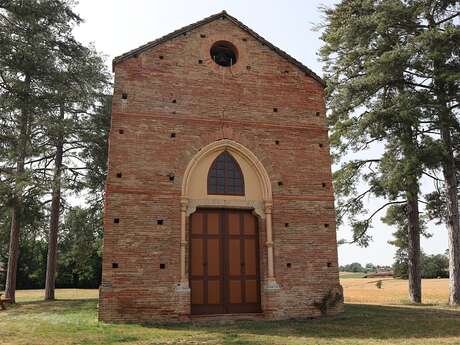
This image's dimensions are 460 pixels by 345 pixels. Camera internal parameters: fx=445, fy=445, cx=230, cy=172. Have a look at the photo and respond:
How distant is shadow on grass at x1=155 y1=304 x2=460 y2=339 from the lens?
1005 centimetres

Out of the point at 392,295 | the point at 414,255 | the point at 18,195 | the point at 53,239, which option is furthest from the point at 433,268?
the point at 18,195

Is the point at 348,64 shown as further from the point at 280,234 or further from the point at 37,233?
the point at 37,233

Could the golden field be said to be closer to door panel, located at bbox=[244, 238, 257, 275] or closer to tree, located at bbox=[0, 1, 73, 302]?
door panel, located at bbox=[244, 238, 257, 275]

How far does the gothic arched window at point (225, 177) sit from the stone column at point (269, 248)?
3.06 ft

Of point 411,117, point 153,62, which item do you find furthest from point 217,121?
point 411,117

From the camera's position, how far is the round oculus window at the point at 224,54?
14445 mm

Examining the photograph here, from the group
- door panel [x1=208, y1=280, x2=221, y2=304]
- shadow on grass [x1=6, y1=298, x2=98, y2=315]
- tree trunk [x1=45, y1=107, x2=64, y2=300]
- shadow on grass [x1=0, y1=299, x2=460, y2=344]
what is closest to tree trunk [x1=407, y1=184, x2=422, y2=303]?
shadow on grass [x1=0, y1=299, x2=460, y2=344]

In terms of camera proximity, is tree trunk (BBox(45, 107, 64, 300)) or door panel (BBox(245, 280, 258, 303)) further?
tree trunk (BBox(45, 107, 64, 300))

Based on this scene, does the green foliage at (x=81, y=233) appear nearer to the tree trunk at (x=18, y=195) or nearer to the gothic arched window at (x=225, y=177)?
the tree trunk at (x=18, y=195)

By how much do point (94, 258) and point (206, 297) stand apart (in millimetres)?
24979

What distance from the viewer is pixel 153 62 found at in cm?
1341

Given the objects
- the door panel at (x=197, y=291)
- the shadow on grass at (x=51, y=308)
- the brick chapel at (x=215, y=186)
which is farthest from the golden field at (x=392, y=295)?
the shadow on grass at (x=51, y=308)

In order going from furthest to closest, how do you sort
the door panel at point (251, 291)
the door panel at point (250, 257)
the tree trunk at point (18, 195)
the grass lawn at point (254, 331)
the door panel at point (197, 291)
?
the tree trunk at point (18, 195), the door panel at point (250, 257), the door panel at point (251, 291), the door panel at point (197, 291), the grass lawn at point (254, 331)

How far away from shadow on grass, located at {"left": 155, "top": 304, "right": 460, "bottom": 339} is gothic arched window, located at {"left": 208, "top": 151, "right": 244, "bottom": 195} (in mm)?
3751
